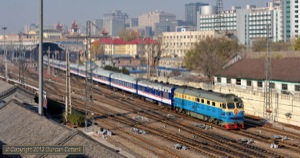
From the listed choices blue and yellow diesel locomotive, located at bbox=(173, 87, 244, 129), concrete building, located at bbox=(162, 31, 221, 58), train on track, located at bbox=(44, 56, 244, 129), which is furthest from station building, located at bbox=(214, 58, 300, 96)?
concrete building, located at bbox=(162, 31, 221, 58)

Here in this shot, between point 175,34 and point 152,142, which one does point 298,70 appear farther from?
point 175,34

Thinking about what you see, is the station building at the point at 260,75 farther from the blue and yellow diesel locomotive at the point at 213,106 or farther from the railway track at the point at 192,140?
the railway track at the point at 192,140

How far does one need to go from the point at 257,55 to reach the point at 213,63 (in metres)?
9.80

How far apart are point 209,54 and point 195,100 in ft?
126

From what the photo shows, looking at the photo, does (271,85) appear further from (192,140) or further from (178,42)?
(178,42)

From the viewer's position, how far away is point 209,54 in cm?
7806

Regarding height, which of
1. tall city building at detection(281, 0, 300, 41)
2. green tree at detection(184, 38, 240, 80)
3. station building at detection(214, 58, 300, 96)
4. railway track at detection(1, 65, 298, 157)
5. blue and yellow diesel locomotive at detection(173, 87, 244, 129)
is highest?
tall city building at detection(281, 0, 300, 41)

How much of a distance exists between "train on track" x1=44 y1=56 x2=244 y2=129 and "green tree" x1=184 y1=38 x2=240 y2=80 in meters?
17.9

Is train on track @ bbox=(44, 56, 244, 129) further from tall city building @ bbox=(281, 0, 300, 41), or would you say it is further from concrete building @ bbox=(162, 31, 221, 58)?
tall city building @ bbox=(281, 0, 300, 41)

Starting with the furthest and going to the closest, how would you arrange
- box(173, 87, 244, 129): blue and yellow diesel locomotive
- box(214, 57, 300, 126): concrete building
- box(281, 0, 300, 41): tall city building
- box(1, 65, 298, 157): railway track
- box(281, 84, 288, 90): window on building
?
1. box(281, 0, 300, 41): tall city building
2. box(281, 84, 288, 90): window on building
3. box(214, 57, 300, 126): concrete building
4. box(173, 87, 244, 129): blue and yellow diesel locomotive
5. box(1, 65, 298, 157): railway track

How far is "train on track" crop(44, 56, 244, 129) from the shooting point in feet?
117

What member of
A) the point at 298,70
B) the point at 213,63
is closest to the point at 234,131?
the point at 298,70

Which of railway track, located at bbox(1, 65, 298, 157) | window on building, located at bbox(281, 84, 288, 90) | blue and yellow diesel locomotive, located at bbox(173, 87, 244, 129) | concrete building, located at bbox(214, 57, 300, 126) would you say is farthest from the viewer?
window on building, located at bbox(281, 84, 288, 90)

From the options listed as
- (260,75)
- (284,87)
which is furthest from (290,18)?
(284,87)
